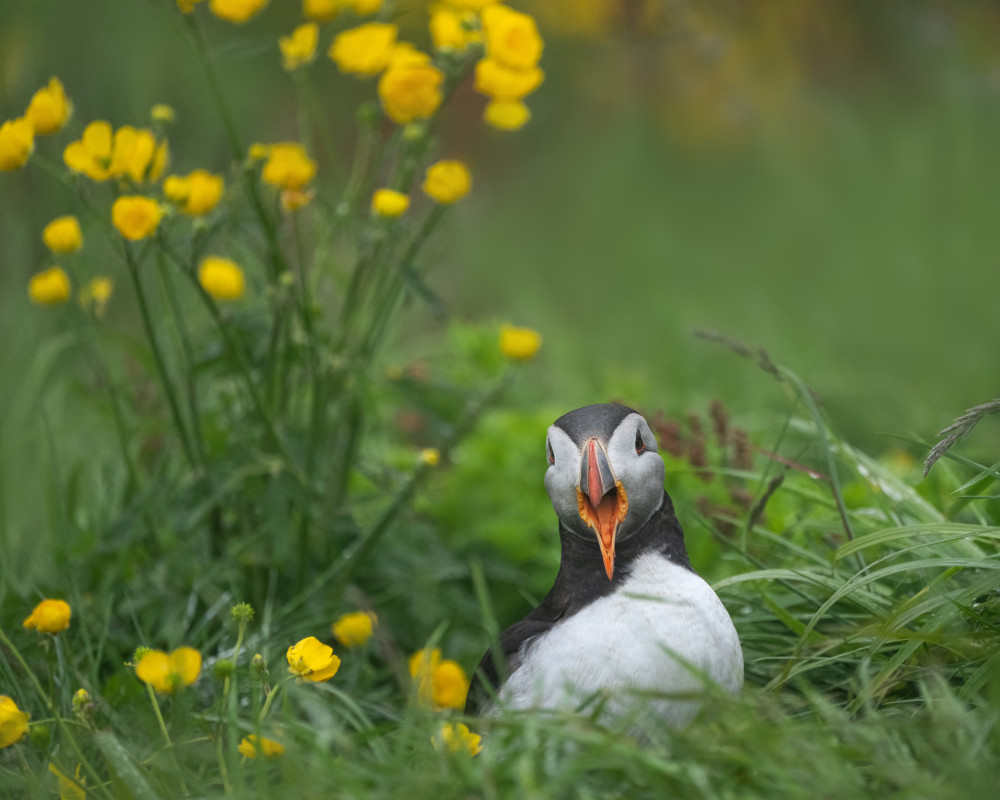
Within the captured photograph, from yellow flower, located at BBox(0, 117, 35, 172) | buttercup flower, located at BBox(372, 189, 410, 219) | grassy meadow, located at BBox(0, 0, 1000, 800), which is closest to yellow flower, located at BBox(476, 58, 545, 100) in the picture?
grassy meadow, located at BBox(0, 0, 1000, 800)

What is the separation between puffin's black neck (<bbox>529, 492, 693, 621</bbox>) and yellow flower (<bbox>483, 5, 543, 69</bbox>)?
1.08m

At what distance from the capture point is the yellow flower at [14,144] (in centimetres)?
214

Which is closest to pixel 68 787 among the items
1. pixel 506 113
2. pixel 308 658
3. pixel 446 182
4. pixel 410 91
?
pixel 308 658

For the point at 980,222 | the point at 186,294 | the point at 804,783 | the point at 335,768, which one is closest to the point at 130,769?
the point at 335,768

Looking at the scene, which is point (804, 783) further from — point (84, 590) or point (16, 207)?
point (16, 207)

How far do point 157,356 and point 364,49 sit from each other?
2.82ft

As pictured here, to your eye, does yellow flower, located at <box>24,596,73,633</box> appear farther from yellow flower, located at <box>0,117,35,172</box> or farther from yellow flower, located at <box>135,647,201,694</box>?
yellow flower, located at <box>0,117,35,172</box>

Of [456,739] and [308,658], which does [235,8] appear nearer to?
[308,658]

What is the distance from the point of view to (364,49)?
8.19 ft

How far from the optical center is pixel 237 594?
2646 mm

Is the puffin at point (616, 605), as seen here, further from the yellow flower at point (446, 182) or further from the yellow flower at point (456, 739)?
the yellow flower at point (446, 182)

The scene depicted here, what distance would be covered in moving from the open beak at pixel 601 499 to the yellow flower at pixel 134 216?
40.2 inches

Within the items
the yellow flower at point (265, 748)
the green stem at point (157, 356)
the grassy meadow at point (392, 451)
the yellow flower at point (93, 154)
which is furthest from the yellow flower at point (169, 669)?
the yellow flower at point (93, 154)

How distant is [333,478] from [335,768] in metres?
1.21
